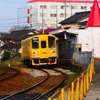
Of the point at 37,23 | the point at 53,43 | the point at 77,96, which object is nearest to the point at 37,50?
the point at 53,43

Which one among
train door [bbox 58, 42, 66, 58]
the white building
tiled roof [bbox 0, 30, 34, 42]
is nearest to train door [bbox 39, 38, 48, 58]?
train door [bbox 58, 42, 66, 58]

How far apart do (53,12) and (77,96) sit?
115549 mm

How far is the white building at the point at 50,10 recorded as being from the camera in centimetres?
12162

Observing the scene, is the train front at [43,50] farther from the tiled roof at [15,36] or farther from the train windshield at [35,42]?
the tiled roof at [15,36]

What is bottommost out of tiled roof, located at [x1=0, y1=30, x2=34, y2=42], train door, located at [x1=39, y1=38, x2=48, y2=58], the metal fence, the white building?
the metal fence

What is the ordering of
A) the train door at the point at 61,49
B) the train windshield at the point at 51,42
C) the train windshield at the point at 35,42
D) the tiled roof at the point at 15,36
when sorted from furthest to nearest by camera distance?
1. the tiled roof at the point at 15,36
2. the train door at the point at 61,49
3. the train windshield at the point at 35,42
4. the train windshield at the point at 51,42

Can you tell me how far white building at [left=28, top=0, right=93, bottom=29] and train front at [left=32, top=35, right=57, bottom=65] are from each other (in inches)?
3387

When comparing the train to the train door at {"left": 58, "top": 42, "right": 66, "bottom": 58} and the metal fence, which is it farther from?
the train door at {"left": 58, "top": 42, "right": 66, "bottom": 58}

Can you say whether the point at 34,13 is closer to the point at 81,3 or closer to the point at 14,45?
the point at 81,3

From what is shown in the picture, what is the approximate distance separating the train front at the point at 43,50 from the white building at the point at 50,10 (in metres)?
86.0

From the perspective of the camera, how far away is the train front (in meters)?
33.7

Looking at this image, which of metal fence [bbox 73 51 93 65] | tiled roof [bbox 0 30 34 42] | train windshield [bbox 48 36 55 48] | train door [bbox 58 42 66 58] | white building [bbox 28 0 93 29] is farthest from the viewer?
white building [bbox 28 0 93 29]

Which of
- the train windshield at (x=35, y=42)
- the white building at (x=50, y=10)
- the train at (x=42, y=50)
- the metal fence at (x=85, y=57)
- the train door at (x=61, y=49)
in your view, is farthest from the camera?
the white building at (x=50, y=10)

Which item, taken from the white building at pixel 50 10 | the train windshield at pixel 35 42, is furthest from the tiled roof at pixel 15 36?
the train windshield at pixel 35 42
